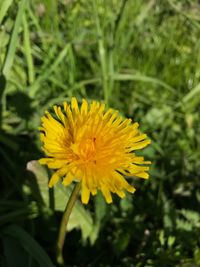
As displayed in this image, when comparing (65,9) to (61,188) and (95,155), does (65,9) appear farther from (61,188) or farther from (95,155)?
(95,155)

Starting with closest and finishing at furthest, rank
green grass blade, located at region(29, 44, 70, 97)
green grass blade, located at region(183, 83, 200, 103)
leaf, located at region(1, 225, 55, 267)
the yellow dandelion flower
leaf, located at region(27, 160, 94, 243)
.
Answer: the yellow dandelion flower, leaf, located at region(1, 225, 55, 267), leaf, located at region(27, 160, 94, 243), green grass blade, located at region(29, 44, 70, 97), green grass blade, located at region(183, 83, 200, 103)

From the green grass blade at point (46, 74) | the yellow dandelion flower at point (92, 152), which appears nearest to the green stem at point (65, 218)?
the yellow dandelion flower at point (92, 152)

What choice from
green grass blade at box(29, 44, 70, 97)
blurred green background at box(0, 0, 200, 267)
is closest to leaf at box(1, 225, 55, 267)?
blurred green background at box(0, 0, 200, 267)

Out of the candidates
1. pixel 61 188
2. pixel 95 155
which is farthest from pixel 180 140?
pixel 95 155

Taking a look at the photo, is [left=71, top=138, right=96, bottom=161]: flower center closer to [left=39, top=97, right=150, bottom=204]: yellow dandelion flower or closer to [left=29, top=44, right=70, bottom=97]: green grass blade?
[left=39, top=97, right=150, bottom=204]: yellow dandelion flower

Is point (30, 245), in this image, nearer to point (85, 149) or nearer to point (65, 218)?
point (65, 218)

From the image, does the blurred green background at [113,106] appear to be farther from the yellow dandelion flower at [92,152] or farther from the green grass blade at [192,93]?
the yellow dandelion flower at [92,152]
